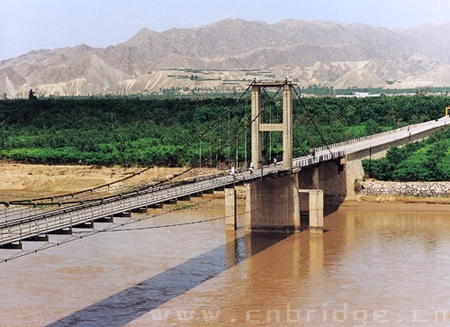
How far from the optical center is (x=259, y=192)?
47.1 m

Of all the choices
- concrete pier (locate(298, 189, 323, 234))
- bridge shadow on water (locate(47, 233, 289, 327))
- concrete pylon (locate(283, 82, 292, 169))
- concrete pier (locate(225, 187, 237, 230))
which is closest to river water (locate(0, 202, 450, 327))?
bridge shadow on water (locate(47, 233, 289, 327))

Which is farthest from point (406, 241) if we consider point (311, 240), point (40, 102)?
point (40, 102)

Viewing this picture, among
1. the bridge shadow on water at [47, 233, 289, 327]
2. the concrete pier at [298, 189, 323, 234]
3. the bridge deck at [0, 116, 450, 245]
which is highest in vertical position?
the bridge deck at [0, 116, 450, 245]

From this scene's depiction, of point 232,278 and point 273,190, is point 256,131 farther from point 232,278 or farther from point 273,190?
point 232,278

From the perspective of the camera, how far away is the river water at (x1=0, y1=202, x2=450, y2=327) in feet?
Answer: 98.4

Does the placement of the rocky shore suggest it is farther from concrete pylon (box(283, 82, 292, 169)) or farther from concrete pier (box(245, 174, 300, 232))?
concrete pylon (box(283, 82, 292, 169))

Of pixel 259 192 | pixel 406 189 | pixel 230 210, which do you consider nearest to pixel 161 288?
pixel 259 192

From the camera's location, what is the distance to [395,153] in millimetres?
64500

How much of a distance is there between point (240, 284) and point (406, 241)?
44.3ft

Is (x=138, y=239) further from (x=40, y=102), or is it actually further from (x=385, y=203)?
(x=40, y=102)

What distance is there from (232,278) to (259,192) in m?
11.8

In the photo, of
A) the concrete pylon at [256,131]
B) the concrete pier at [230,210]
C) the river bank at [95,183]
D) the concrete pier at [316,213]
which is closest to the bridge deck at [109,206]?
the concrete pylon at [256,131]

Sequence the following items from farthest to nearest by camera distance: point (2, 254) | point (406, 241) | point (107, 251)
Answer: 1. point (406, 241)
2. point (107, 251)
3. point (2, 254)

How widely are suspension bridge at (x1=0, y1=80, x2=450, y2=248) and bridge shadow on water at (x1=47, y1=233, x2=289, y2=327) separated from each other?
3018mm
